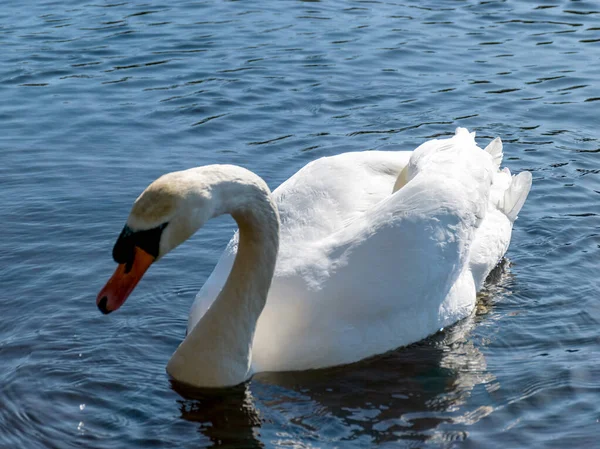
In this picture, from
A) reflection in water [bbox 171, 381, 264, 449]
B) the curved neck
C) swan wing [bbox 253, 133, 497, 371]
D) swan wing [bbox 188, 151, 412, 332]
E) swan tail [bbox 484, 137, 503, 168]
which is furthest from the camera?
swan tail [bbox 484, 137, 503, 168]

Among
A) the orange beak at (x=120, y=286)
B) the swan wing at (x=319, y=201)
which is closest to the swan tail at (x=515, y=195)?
the swan wing at (x=319, y=201)

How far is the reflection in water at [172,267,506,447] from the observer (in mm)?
6043

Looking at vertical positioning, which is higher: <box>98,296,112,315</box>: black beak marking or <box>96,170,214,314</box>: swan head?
<box>96,170,214,314</box>: swan head

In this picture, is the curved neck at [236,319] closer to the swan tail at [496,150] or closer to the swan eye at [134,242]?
the swan eye at [134,242]

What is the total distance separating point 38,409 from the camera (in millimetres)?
6219

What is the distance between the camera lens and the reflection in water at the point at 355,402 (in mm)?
6043

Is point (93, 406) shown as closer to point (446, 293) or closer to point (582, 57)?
point (446, 293)

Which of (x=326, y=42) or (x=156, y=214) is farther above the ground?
(x=156, y=214)

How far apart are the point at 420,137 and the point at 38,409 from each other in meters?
5.61

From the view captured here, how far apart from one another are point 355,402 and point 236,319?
2.82 ft

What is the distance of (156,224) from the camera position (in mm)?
5395

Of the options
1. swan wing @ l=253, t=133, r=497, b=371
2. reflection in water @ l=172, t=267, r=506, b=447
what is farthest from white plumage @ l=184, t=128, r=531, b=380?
reflection in water @ l=172, t=267, r=506, b=447

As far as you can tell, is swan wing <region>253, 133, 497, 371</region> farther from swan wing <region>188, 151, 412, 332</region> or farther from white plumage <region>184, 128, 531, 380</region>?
swan wing <region>188, 151, 412, 332</region>

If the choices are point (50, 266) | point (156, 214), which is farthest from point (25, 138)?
point (156, 214)
